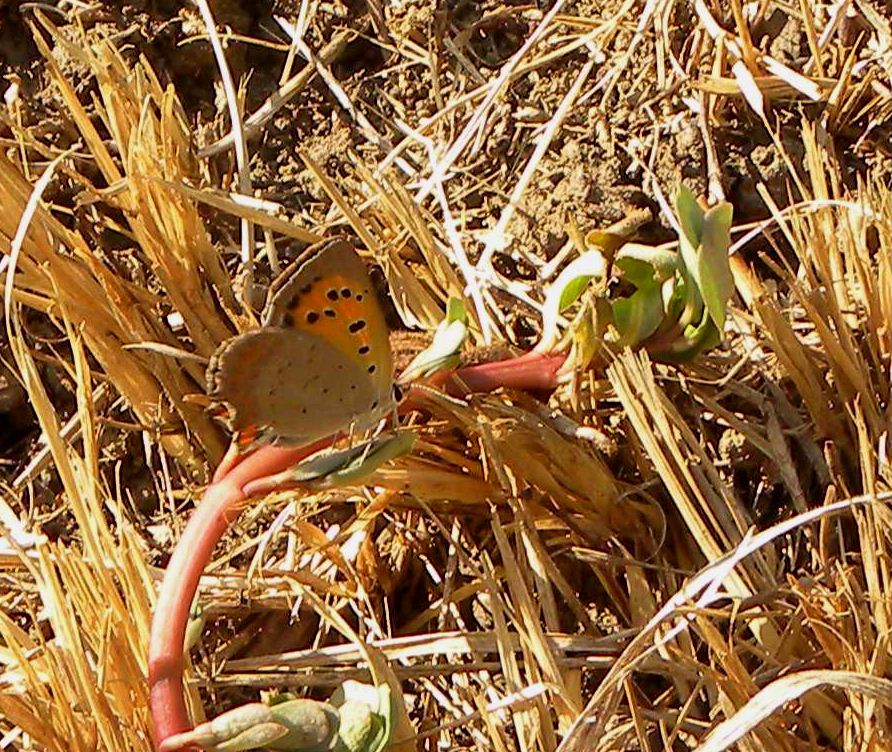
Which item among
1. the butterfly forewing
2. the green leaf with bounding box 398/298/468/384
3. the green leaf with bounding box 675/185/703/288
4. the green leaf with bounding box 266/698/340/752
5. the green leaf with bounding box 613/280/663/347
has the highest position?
the butterfly forewing

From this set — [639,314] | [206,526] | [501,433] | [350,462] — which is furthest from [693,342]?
[206,526]

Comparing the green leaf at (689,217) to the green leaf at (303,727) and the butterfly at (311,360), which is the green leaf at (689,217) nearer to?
the butterfly at (311,360)

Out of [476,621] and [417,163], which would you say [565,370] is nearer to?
[476,621]

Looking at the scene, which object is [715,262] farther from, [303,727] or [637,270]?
[303,727]

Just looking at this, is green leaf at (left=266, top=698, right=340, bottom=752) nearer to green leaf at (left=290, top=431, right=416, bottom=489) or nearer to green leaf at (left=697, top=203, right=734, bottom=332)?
green leaf at (left=290, top=431, right=416, bottom=489)

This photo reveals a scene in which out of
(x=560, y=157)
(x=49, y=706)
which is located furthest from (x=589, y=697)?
(x=560, y=157)

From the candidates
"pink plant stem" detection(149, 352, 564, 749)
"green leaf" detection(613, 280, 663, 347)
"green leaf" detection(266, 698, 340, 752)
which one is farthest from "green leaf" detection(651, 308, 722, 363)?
"green leaf" detection(266, 698, 340, 752)

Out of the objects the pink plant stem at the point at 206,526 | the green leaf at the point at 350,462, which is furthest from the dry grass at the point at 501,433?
the green leaf at the point at 350,462
